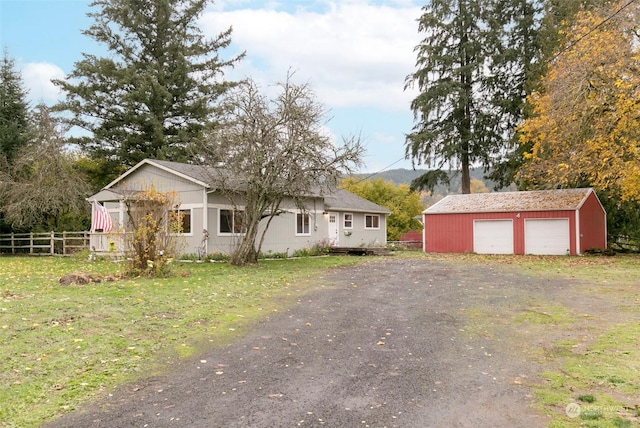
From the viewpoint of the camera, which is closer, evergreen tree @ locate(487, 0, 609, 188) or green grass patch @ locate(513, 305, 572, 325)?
green grass patch @ locate(513, 305, 572, 325)

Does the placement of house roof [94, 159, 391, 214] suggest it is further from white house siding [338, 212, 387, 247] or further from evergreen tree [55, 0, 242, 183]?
evergreen tree [55, 0, 242, 183]

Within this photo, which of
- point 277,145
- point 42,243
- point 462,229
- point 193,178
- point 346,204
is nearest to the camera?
point 277,145

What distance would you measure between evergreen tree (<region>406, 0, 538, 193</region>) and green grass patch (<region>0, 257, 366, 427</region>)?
22.7m

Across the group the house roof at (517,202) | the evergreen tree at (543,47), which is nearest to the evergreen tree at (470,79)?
the evergreen tree at (543,47)

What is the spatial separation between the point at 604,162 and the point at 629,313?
11431 millimetres

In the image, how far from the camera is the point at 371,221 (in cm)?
2852

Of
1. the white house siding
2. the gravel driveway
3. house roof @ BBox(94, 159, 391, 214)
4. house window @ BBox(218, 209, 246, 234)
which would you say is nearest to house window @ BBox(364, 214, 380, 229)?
the white house siding

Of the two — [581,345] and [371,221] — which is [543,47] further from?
[581,345]

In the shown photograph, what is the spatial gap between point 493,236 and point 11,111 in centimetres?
2630

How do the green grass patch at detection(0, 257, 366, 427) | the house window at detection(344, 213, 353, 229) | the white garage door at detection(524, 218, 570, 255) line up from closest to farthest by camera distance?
the green grass patch at detection(0, 257, 366, 427)
the white garage door at detection(524, 218, 570, 255)
the house window at detection(344, 213, 353, 229)

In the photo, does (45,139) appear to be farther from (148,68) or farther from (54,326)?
(54,326)

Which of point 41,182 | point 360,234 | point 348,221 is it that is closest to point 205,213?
point 348,221

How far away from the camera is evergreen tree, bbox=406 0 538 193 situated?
101 ft

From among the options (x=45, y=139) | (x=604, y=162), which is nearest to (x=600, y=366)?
(x=604, y=162)
